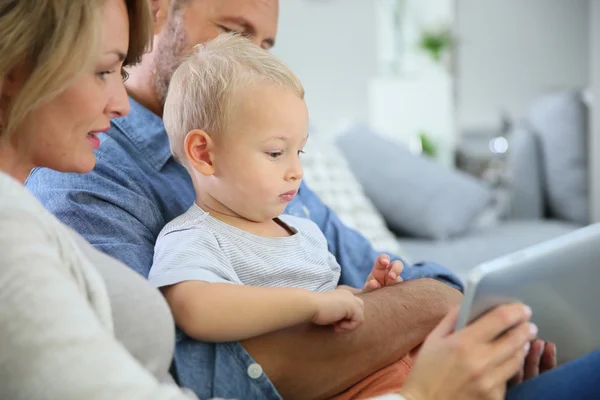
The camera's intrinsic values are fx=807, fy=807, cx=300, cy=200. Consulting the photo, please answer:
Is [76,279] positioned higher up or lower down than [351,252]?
higher up

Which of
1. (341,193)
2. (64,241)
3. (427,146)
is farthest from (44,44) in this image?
(427,146)

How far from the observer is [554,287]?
0.95 m

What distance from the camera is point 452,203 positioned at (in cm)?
360

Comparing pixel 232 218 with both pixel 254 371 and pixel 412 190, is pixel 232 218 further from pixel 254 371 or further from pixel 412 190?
pixel 412 190

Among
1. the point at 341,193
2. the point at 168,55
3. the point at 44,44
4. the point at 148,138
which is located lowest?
the point at 341,193

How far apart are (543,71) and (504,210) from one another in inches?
66.4

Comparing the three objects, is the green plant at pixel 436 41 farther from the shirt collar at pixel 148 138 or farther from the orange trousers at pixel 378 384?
the orange trousers at pixel 378 384

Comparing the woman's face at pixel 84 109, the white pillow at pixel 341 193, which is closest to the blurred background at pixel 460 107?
the white pillow at pixel 341 193

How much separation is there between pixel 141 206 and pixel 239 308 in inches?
13.0

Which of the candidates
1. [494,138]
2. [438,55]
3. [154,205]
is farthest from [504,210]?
[154,205]

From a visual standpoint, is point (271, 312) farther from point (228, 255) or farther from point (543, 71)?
point (543, 71)

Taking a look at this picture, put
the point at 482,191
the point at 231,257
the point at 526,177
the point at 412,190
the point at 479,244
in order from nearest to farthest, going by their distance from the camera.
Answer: the point at 231,257
the point at 479,244
the point at 412,190
the point at 482,191
the point at 526,177

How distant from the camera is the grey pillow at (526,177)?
167 inches

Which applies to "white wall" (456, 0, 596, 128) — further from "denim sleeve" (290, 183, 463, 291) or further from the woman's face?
the woman's face
